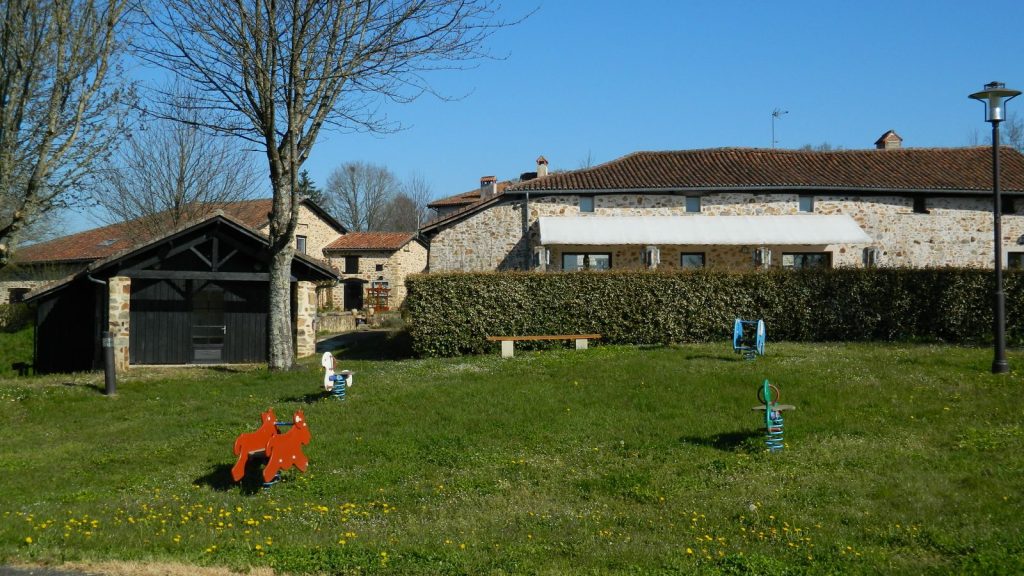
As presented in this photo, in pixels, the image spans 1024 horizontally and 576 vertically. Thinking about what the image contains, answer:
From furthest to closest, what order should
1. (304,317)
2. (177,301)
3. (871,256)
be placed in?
(871,256) < (304,317) < (177,301)

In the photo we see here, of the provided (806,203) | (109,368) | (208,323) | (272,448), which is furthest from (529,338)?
(806,203)

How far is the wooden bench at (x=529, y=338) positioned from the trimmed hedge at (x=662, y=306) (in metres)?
0.41

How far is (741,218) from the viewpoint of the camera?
83.8 ft

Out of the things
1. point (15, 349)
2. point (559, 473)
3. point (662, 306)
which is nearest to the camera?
point (559, 473)

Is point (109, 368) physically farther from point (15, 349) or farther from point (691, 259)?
point (691, 259)

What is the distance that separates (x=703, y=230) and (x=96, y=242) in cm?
3530

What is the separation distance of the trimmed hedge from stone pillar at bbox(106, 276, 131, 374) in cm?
706

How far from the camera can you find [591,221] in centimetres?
2544

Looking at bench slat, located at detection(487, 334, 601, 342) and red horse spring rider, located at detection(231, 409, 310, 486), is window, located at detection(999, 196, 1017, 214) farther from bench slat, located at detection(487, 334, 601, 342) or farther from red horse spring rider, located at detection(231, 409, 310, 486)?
red horse spring rider, located at detection(231, 409, 310, 486)

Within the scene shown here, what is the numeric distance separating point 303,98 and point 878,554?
14.7 m

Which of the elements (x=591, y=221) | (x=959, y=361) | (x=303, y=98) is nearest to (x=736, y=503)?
(x=959, y=361)

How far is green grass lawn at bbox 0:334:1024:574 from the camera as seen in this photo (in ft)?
21.2

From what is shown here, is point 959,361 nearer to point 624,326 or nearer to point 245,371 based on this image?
point 624,326

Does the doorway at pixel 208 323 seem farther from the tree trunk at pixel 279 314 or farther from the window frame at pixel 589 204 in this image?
the window frame at pixel 589 204
